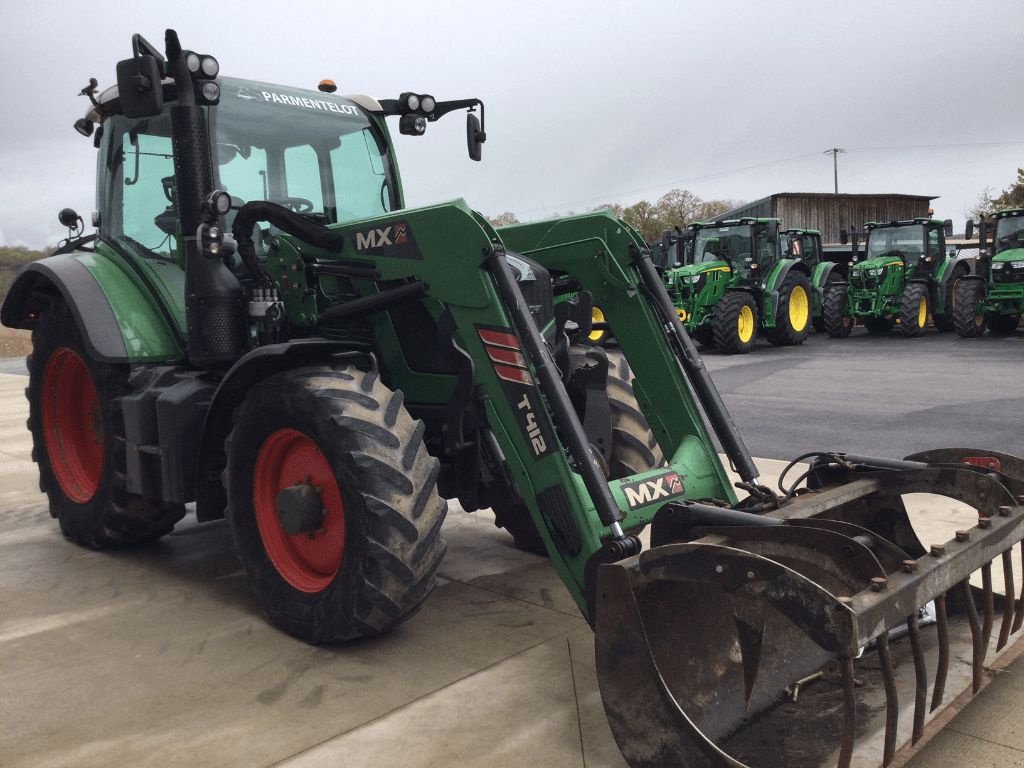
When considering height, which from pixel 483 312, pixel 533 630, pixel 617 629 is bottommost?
pixel 533 630

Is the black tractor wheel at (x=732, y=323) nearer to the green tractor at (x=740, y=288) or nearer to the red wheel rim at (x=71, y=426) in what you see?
the green tractor at (x=740, y=288)

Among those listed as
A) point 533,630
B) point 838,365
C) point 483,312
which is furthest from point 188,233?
point 838,365

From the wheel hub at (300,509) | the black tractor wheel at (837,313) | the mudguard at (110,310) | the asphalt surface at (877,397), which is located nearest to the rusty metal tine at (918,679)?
the wheel hub at (300,509)

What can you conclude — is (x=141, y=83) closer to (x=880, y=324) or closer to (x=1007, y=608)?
(x=1007, y=608)

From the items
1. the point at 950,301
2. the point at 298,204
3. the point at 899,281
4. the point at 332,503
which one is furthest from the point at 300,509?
the point at 950,301

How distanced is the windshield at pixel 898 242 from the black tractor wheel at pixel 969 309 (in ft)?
5.04

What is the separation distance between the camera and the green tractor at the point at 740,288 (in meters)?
16.7

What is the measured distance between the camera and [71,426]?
5.15m

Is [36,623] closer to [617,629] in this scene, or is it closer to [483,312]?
[483,312]

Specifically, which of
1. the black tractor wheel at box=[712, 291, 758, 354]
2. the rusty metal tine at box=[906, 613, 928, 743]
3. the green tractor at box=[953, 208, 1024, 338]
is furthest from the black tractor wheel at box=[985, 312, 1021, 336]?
the rusty metal tine at box=[906, 613, 928, 743]

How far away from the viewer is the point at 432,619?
378 cm

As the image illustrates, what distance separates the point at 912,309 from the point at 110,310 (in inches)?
655

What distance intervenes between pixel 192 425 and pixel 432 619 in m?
1.34

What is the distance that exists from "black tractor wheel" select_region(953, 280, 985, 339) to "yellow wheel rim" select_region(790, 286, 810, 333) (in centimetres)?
270
